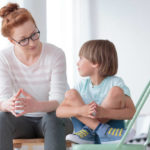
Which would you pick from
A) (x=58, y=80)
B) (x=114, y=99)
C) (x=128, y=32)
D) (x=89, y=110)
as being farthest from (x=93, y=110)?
(x=128, y=32)

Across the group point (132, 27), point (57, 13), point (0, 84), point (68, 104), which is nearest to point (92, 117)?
point (68, 104)

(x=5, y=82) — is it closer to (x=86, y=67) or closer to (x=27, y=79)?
(x=27, y=79)

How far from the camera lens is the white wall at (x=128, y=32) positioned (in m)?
3.45

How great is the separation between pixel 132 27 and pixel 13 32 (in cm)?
192

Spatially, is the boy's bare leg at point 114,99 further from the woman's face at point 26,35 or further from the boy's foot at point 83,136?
the woman's face at point 26,35

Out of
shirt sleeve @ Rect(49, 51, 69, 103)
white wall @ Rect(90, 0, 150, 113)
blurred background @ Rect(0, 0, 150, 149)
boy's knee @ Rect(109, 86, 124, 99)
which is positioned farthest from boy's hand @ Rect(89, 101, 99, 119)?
white wall @ Rect(90, 0, 150, 113)

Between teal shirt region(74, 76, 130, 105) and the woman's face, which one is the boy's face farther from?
the woman's face

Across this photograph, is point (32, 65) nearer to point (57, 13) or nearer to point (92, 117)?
point (92, 117)

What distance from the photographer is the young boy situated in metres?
1.46

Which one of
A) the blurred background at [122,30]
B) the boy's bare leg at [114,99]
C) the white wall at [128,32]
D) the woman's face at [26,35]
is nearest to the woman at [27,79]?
the woman's face at [26,35]

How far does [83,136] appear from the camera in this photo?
4.95ft

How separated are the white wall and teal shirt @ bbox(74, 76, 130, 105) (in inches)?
74.0

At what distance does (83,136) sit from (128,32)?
7.03 feet

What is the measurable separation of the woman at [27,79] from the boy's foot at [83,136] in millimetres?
118
